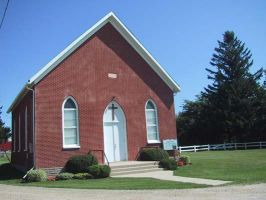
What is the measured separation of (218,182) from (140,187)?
10.5ft

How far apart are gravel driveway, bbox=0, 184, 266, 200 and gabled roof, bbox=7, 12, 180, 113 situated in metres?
8.56

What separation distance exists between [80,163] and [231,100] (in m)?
35.7

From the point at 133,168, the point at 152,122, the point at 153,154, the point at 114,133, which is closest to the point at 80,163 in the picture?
the point at 133,168

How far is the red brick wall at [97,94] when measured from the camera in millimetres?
21328

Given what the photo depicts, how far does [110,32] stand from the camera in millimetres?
24781

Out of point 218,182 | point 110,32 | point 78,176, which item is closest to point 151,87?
point 110,32

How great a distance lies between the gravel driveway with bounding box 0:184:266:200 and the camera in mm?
11883

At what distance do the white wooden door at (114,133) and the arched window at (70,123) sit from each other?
1971 mm

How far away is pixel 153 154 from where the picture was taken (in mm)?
23438

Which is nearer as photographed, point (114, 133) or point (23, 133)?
point (114, 133)

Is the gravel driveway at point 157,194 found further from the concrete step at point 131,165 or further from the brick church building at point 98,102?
the brick church building at point 98,102

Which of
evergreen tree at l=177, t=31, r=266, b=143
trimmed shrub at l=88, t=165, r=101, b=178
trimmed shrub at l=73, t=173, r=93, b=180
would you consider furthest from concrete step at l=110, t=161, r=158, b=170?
evergreen tree at l=177, t=31, r=266, b=143

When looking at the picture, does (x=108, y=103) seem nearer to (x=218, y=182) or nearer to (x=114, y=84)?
(x=114, y=84)

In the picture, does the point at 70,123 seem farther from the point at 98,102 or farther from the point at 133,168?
the point at 133,168
